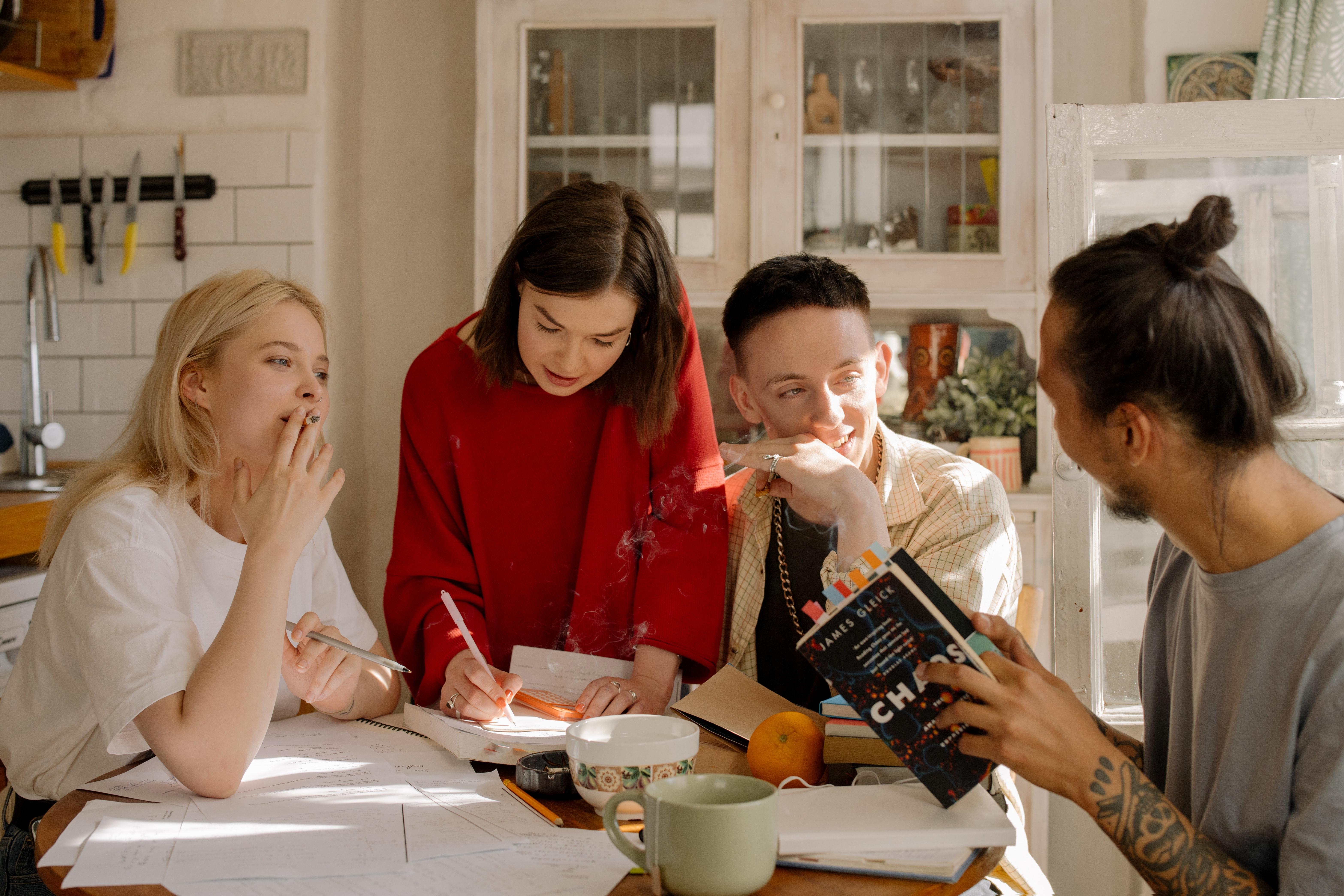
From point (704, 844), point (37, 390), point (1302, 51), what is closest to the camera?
point (704, 844)

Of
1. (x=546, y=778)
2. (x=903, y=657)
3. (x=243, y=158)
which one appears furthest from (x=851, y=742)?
(x=243, y=158)

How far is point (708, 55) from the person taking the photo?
106 inches

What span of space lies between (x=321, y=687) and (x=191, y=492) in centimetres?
33

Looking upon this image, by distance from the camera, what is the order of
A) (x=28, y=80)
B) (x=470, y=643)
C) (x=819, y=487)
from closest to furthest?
(x=470, y=643) < (x=819, y=487) < (x=28, y=80)

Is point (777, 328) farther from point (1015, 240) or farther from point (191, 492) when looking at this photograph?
point (1015, 240)

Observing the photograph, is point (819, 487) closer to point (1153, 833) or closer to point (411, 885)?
point (1153, 833)

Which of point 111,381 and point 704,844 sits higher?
point 111,381

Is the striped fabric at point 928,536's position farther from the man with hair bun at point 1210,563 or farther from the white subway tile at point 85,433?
the white subway tile at point 85,433

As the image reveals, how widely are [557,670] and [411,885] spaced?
0.60 meters

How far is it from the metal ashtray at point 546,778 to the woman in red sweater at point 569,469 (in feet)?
1.17

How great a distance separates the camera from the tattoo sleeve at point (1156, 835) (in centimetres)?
93

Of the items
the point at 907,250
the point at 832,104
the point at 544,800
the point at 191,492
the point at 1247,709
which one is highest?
the point at 832,104

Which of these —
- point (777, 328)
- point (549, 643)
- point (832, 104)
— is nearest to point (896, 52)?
point (832, 104)

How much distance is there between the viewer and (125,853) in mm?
941
